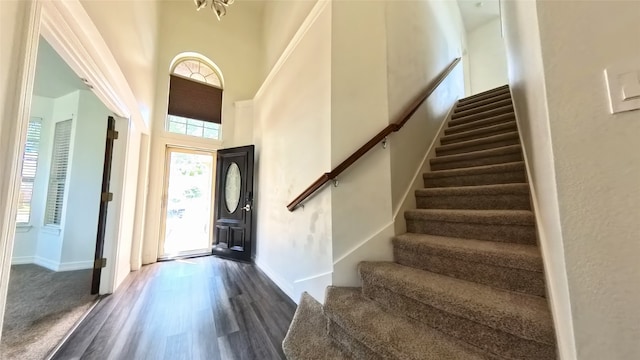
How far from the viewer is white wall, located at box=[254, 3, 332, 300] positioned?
2012 millimetres

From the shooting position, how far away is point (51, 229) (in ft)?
→ 11.1

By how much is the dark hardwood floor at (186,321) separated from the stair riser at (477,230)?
4.72 feet

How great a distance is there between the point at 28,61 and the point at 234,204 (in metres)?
3.15

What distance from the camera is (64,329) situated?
180 cm

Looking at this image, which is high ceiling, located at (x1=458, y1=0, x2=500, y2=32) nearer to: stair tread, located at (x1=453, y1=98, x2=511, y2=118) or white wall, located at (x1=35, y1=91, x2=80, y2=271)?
stair tread, located at (x1=453, y1=98, x2=511, y2=118)

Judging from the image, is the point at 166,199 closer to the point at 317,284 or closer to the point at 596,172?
the point at 317,284

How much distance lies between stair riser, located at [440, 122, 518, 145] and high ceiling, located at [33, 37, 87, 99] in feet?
15.6

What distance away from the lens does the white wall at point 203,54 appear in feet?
12.5

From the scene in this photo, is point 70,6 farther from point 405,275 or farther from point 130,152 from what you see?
point 405,275

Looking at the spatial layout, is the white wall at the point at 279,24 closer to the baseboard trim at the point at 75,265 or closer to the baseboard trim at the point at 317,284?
the baseboard trim at the point at 317,284

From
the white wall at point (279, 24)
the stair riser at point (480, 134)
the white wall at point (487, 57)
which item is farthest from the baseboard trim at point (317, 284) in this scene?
the white wall at point (487, 57)

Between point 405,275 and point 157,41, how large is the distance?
5.14 m

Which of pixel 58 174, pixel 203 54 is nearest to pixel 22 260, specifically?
pixel 58 174

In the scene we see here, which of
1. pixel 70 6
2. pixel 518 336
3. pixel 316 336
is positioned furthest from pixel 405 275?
pixel 70 6
